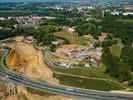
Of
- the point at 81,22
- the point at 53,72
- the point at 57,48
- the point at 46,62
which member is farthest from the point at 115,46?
the point at 81,22

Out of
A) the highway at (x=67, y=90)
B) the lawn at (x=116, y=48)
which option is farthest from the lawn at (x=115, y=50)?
the highway at (x=67, y=90)

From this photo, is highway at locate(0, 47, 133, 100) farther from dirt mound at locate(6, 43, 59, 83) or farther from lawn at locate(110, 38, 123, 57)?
lawn at locate(110, 38, 123, 57)

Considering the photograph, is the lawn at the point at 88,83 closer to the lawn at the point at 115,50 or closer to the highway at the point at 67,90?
the highway at the point at 67,90

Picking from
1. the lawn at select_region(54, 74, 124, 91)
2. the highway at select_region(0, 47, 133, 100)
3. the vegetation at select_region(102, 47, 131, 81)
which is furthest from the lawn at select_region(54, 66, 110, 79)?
the highway at select_region(0, 47, 133, 100)

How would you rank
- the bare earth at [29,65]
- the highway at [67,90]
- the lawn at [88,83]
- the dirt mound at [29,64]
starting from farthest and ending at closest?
the dirt mound at [29,64] → the bare earth at [29,65] → the lawn at [88,83] → the highway at [67,90]

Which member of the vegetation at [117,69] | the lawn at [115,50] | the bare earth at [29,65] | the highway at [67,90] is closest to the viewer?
the highway at [67,90]

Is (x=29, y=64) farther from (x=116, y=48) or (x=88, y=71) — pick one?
(x=116, y=48)
